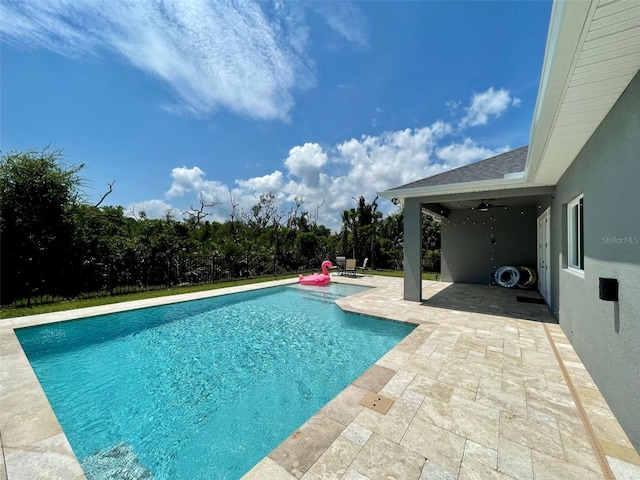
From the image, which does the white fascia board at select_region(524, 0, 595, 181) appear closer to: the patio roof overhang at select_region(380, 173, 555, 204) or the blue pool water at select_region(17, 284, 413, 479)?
the patio roof overhang at select_region(380, 173, 555, 204)

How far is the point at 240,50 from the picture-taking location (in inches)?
295

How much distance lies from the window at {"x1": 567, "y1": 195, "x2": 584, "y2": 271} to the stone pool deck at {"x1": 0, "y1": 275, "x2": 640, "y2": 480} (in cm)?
158

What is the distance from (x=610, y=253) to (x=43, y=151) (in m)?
15.1

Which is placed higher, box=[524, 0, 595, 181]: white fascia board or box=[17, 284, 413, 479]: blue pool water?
box=[524, 0, 595, 181]: white fascia board

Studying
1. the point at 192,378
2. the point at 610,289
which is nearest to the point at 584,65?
the point at 610,289

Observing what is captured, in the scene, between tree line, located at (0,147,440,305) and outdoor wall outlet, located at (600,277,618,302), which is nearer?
outdoor wall outlet, located at (600,277,618,302)

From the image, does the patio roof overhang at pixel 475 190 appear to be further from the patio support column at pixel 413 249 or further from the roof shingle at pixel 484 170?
the patio support column at pixel 413 249

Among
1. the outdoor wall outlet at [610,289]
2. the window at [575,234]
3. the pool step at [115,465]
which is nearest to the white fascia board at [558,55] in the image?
the outdoor wall outlet at [610,289]

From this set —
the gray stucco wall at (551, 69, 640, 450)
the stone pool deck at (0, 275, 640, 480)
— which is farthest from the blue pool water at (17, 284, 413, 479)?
the gray stucco wall at (551, 69, 640, 450)

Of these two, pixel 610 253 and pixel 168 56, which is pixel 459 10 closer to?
pixel 610 253

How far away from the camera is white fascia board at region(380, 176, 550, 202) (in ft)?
20.8

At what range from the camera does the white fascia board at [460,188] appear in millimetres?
6354

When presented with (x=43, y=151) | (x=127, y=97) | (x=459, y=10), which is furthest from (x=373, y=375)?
(x=43, y=151)

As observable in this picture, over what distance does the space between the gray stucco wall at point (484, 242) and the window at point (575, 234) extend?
6.09 metres
